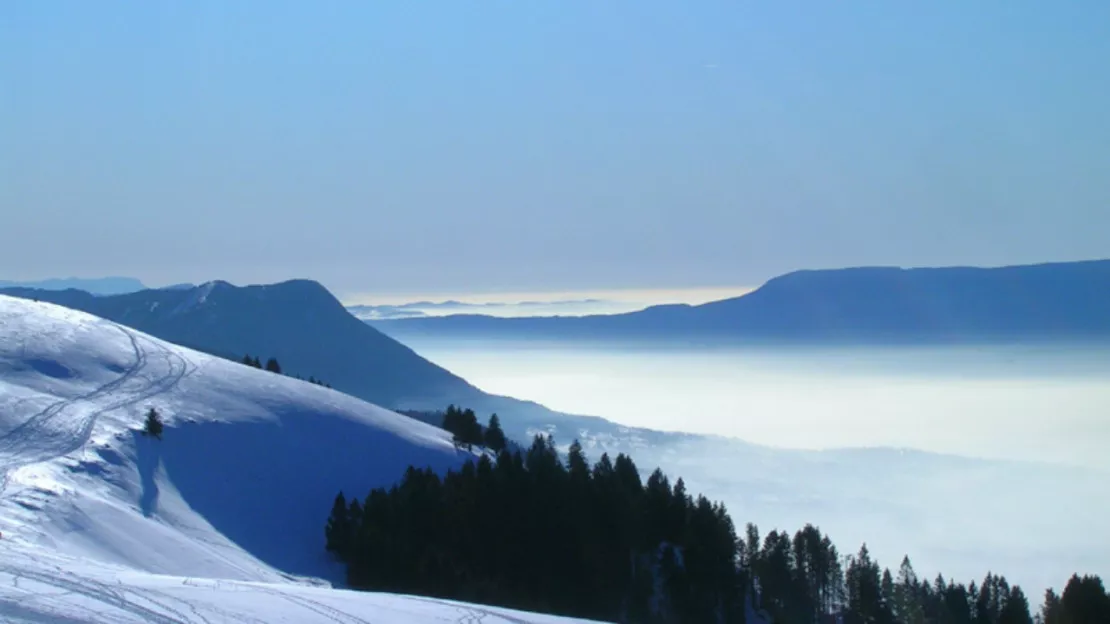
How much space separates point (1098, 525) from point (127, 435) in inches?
6722

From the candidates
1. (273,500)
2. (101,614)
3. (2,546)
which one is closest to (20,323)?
(273,500)

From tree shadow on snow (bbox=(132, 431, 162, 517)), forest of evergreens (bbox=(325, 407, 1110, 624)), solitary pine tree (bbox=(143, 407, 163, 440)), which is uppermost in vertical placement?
solitary pine tree (bbox=(143, 407, 163, 440))

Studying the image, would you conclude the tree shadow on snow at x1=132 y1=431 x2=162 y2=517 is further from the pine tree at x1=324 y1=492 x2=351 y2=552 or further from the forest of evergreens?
the forest of evergreens

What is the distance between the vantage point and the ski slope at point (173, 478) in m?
19.8

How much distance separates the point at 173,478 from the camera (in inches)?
1714

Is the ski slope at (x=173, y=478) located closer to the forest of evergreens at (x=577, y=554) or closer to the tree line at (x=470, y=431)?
the tree line at (x=470, y=431)

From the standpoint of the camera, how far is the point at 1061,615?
41469 mm

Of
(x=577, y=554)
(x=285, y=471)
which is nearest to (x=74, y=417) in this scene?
(x=285, y=471)

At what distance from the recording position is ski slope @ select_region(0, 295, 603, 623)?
1975cm

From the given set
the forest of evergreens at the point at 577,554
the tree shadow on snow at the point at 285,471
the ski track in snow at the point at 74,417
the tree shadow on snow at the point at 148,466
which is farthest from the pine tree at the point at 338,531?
the ski track in snow at the point at 74,417

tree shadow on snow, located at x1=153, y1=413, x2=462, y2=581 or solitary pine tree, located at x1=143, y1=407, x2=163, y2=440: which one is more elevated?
solitary pine tree, located at x1=143, y1=407, x2=163, y2=440

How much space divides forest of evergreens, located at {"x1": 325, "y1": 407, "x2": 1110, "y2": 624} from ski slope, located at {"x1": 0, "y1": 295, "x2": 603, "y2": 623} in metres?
3.38

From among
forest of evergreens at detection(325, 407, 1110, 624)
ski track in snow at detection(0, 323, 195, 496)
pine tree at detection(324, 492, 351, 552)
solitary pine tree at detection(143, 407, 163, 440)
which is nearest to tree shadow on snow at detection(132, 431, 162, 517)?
solitary pine tree at detection(143, 407, 163, 440)

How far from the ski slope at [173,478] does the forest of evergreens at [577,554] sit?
3376 millimetres
